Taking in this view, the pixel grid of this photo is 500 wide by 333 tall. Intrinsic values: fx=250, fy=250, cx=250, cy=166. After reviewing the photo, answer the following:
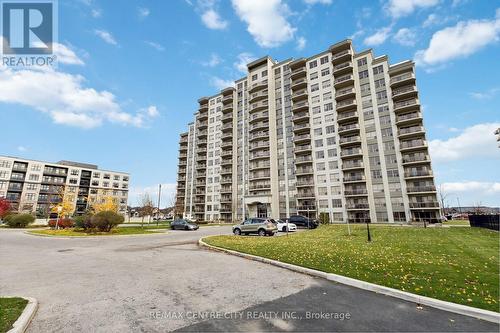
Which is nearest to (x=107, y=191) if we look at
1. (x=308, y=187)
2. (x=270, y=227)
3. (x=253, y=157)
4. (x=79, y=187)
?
(x=79, y=187)

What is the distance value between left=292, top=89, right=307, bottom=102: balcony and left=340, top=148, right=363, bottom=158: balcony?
17960 millimetres

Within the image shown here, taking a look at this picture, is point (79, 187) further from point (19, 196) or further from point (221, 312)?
point (221, 312)

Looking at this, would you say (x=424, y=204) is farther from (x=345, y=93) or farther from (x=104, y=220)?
(x=104, y=220)

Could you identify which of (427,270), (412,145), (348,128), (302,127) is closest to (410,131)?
(412,145)

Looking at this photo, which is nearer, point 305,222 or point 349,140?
point 305,222

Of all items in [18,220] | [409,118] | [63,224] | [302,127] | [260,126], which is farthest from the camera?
[260,126]

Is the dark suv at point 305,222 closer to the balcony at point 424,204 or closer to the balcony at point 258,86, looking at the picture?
the balcony at point 424,204

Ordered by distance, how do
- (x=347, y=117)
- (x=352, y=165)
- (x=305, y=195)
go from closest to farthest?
(x=352, y=165) < (x=347, y=117) < (x=305, y=195)

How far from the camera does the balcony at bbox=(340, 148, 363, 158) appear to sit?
52875 millimetres

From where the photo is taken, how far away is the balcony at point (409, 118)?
48.6 m

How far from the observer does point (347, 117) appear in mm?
55156

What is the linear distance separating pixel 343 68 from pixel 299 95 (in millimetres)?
11714

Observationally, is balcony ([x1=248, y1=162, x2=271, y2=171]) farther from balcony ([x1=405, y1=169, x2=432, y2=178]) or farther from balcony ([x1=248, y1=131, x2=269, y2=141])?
balcony ([x1=405, y1=169, x2=432, y2=178])

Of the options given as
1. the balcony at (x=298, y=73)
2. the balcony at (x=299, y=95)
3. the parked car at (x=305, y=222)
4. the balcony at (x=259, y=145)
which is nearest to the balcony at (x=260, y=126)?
the balcony at (x=259, y=145)
